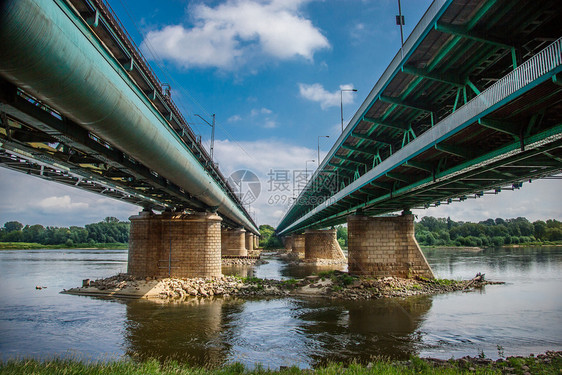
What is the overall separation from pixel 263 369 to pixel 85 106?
8514mm

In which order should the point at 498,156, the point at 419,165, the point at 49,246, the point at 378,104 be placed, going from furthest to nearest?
the point at 49,246 < the point at 378,104 < the point at 419,165 < the point at 498,156

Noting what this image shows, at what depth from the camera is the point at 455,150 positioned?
44.1 ft

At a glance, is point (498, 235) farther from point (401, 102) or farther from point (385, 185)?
point (401, 102)

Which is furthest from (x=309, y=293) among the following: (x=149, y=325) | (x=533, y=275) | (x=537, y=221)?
(x=537, y=221)

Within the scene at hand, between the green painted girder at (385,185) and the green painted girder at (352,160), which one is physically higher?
the green painted girder at (352,160)

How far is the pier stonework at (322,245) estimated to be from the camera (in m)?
60.1

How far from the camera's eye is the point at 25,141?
39.8 ft

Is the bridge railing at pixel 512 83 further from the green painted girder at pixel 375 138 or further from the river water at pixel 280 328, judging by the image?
the green painted girder at pixel 375 138

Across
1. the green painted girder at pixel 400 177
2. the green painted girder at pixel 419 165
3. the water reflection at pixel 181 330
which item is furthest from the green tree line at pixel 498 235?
the water reflection at pixel 181 330

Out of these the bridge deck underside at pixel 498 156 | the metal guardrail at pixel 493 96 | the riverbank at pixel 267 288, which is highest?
the metal guardrail at pixel 493 96

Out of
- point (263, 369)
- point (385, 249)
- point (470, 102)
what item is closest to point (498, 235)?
point (385, 249)

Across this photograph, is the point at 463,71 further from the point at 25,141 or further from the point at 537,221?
the point at 537,221

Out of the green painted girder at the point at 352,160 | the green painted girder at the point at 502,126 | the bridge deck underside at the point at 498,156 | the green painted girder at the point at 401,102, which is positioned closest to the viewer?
the bridge deck underside at the point at 498,156

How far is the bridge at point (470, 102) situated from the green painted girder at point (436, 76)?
0.12ft
